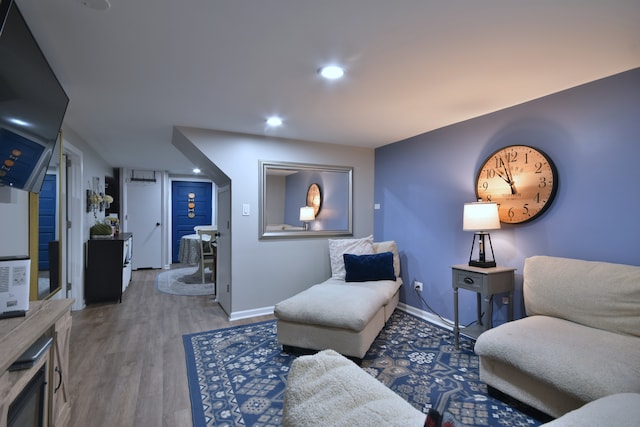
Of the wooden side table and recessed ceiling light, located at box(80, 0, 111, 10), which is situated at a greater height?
recessed ceiling light, located at box(80, 0, 111, 10)

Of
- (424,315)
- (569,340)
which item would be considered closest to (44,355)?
(569,340)

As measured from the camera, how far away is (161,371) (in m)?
2.36

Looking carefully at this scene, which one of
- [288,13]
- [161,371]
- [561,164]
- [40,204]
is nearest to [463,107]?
[561,164]

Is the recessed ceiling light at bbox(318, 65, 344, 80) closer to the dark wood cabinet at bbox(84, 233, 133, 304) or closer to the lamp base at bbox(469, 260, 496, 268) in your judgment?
the lamp base at bbox(469, 260, 496, 268)

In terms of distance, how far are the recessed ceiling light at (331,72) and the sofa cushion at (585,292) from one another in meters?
→ 1.96

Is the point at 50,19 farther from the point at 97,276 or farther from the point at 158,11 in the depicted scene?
the point at 97,276

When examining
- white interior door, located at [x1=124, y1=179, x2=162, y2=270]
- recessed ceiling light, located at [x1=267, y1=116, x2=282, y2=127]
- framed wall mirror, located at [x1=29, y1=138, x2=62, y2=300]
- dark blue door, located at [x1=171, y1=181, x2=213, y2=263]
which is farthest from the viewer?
dark blue door, located at [x1=171, y1=181, x2=213, y2=263]

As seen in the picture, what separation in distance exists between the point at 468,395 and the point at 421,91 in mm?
2108

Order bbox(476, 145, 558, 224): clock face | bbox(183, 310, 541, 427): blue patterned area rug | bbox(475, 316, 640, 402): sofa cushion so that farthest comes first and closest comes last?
1. bbox(476, 145, 558, 224): clock face
2. bbox(183, 310, 541, 427): blue patterned area rug
3. bbox(475, 316, 640, 402): sofa cushion

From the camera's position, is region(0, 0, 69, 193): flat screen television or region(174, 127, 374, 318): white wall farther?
region(174, 127, 374, 318): white wall

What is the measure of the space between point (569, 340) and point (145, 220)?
273 inches

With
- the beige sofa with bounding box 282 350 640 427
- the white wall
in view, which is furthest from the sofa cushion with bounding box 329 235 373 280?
the beige sofa with bounding box 282 350 640 427

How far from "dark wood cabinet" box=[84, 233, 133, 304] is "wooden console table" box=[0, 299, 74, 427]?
8.38ft

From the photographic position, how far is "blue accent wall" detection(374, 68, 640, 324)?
2.09 meters
